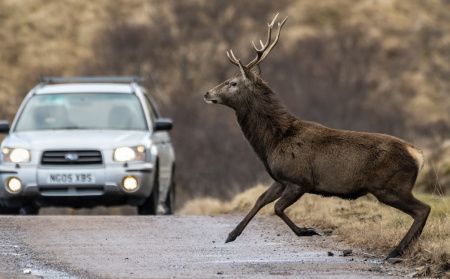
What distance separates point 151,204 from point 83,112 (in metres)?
1.78

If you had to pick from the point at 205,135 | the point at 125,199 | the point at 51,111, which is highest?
the point at 51,111

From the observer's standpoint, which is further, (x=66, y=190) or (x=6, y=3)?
(x=6, y=3)

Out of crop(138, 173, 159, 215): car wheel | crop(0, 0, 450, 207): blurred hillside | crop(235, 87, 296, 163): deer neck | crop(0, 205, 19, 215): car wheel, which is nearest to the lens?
crop(235, 87, 296, 163): deer neck

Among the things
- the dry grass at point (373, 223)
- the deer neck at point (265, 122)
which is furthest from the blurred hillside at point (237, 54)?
the deer neck at point (265, 122)

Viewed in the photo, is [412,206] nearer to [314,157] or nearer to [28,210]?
[314,157]

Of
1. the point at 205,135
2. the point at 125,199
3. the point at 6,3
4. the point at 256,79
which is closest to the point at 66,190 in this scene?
the point at 125,199

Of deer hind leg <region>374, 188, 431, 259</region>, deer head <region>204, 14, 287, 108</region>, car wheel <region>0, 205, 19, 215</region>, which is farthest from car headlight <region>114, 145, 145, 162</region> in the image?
deer hind leg <region>374, 188, 431, 259</region>

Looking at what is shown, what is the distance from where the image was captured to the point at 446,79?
61938 millimetres

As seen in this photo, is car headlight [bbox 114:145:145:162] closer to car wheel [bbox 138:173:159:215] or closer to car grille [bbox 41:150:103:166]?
car grille [bbox 41:150:103:166]

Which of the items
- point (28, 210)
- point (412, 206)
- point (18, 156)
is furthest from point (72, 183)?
point (412, 206)

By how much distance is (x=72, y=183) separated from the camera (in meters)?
16.2

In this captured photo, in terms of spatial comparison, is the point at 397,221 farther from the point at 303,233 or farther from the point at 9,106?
the point at 9,106

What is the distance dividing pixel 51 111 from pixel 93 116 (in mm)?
602

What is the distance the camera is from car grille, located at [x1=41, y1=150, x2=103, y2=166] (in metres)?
16.3
